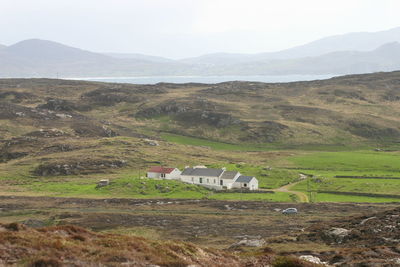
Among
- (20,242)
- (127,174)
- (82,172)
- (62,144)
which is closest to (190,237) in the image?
(20,242)

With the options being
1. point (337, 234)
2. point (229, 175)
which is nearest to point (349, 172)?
point (229, 175)

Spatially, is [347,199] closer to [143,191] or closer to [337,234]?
[143,191]

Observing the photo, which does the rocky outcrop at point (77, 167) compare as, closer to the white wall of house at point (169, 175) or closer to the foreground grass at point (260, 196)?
the white wall of house at point (169, 175)

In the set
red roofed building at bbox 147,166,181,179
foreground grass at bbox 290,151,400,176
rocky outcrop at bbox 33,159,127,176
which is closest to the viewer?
red roofed building at bbox 147,166,181,179

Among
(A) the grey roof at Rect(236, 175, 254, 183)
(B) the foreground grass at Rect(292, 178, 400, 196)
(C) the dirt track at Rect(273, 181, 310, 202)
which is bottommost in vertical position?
(C) the dirt track at Rect(273, 181, 310, 202)

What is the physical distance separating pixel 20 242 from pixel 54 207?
2725 inches

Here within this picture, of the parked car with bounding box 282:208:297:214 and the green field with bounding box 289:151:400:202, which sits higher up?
the parked car with bounding box 282:208:297:214

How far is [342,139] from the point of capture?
197750mm

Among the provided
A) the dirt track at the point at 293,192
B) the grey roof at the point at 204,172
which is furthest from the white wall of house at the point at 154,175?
the dirt track at the point at 293,192

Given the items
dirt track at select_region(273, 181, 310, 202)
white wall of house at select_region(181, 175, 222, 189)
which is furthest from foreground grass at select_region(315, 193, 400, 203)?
white wall of house at select_region(181, 175, 222, 189)

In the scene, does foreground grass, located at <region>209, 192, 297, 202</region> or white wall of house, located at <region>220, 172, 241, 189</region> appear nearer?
foreground grass, located at <region>209, 192, 297, 202</region>

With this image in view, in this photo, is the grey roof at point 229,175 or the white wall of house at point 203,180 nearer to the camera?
the grey roof at point 229,175

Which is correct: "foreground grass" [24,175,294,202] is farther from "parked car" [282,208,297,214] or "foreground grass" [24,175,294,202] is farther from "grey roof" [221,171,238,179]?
"parked car" [282,208,297,214]

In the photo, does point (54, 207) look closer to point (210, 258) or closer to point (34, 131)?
point (210, 258)
